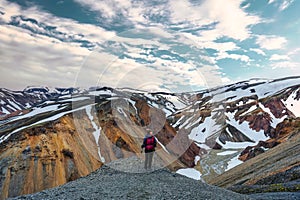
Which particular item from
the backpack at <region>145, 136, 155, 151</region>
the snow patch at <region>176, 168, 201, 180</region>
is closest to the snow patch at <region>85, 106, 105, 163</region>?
the snow patch at <region>176, 168, 201, 180</region>

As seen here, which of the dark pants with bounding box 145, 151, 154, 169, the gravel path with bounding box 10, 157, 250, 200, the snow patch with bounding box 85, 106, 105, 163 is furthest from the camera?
the snow patch with bounding box 85, 106, 105, 163

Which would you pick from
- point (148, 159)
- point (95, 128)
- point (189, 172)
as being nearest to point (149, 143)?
point (148, 159)

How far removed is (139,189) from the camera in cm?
1703

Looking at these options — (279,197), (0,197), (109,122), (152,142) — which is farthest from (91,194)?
(109,122)

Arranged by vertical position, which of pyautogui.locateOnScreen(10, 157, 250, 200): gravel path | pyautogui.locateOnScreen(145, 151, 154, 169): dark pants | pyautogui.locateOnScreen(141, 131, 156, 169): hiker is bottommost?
pyautogui.locateOnScreen(10, 157, 250, 200): gravel path

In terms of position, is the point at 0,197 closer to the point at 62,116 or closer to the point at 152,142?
the point at 62,116

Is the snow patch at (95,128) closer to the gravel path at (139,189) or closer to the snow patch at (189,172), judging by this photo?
the snow patch at (189,172)

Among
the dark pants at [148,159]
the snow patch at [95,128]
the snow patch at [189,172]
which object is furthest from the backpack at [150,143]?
the snow patch at [189,172]

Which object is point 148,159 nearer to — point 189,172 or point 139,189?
point 139,189

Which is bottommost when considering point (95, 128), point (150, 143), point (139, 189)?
point (139, 189)

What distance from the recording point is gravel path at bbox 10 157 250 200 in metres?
16.3

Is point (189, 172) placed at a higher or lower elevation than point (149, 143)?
lower

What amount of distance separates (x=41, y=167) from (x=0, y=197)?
8810 millimetres

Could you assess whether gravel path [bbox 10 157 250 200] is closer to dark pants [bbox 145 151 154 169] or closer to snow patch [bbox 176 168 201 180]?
dark pants [bbox 145 151 154 169]
